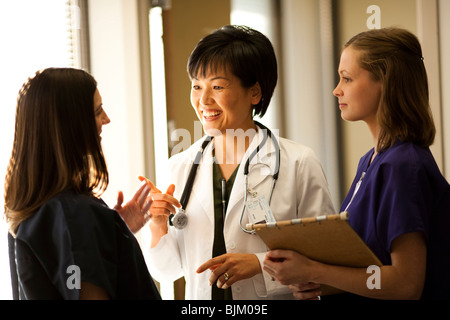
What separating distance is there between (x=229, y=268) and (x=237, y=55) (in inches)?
27.9

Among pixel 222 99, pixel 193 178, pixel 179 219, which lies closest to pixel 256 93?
pixel 222 99

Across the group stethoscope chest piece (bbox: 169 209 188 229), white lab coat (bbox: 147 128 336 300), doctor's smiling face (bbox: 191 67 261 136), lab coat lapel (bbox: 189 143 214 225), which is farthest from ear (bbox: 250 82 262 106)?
stethoscope chest piece (bbox: 169 209 188 229)

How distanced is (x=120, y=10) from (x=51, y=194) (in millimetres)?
1697

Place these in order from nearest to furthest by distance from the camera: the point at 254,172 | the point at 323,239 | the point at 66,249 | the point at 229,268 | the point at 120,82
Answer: the point at 66,249 → the point at 323,239 → the point at 229,268 → the point at 254,172 → the point at 120,82

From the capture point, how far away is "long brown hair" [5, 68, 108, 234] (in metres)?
1.16

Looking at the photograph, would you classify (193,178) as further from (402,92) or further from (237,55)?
(402,92)

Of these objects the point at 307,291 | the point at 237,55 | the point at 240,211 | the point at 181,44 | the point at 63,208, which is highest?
the point at 181,44

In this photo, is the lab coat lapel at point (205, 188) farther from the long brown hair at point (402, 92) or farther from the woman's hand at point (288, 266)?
the long brown hair at point (402, 92)

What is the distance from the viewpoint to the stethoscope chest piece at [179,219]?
166 cm

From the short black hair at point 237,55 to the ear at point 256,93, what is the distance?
0.7 inches

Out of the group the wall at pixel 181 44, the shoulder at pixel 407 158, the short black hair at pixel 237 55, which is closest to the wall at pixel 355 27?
the wall at pixel 181 44

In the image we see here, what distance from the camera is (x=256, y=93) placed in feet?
5.70

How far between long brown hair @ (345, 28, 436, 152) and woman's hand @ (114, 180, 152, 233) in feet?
2.43
